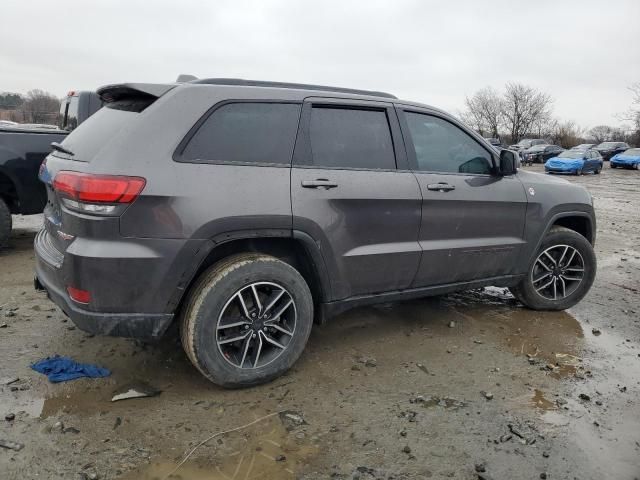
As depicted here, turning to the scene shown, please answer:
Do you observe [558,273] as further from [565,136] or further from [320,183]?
[565,136]

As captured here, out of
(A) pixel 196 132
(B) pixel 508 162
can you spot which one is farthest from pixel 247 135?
(B) pixel 508 162

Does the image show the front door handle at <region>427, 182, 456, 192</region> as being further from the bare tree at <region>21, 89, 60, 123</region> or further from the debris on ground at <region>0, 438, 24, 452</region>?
the bare tree at <region>21, 89, 60, 123</region>

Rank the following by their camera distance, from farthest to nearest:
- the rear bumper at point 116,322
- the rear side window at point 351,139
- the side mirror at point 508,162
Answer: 1. the side mirror at point 508,162
2. the rear side window at point 351,139
3. the rear bumper at point 116,322

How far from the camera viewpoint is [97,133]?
9.82 feet

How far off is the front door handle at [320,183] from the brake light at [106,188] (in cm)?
96

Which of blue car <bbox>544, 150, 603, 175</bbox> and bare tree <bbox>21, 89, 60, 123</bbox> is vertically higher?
bare tree <bbox>21, 89, 60, 123</bbox>

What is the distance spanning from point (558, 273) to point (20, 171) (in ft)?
19.8

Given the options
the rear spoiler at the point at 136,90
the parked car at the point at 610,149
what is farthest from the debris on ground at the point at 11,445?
the parked car at the point at 610,149

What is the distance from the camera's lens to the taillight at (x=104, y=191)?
101 inches

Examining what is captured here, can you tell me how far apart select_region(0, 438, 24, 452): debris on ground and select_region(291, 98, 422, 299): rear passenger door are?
182 cm

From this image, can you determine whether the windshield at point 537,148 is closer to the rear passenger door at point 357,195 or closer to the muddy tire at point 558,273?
the muddy tire at point 558,273

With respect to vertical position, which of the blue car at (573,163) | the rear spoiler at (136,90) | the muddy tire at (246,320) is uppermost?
the blue car at (573,163)

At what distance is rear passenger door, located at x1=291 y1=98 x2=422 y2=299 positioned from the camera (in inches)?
122

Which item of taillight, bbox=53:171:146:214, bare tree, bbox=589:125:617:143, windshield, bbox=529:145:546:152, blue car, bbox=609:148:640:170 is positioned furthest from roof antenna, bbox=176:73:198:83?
bare tree, bbox=589:125:617:143
